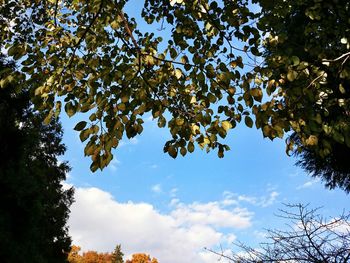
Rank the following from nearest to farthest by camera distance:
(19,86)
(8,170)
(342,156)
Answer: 1. (19,86)
2. (342,156)
3. (8,170)

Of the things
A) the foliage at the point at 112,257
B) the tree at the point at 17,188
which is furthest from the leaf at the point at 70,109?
the foliage at the point at 112,257

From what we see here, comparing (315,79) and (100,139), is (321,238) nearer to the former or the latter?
(315,79)

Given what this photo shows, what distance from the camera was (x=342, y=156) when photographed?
1415 cm

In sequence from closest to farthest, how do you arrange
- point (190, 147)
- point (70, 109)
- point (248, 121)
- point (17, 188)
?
point (70, 109) < point (248, 121) < point (190, 147) < point (17, 188)

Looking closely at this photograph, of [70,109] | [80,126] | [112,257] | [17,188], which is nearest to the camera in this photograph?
[80,126]

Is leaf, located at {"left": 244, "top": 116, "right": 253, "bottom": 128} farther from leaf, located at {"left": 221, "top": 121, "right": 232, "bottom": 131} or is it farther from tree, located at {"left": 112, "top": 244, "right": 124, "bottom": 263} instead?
tree, located at {"left": 112, "top": 244, "right": 124, "bottom": 263}

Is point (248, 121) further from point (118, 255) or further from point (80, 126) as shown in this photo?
point (118, 255)

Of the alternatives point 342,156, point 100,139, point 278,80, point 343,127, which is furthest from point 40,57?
point 342,156

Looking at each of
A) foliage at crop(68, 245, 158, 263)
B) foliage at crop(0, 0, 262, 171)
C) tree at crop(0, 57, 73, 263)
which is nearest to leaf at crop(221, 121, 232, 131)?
foliage at crop(0, 0, 262, 171)

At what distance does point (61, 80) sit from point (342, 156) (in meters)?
12.4

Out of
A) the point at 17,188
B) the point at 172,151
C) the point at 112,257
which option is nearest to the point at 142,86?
the point at 172,151

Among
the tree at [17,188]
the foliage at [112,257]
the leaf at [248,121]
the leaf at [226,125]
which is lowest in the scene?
the leaf at [226,125]

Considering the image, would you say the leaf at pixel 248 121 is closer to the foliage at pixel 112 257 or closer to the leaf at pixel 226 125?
the leaf at pixel 226 125

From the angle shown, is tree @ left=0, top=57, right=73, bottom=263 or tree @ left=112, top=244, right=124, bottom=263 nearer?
tree @ left=0, top=57, right=73, bottom=263
